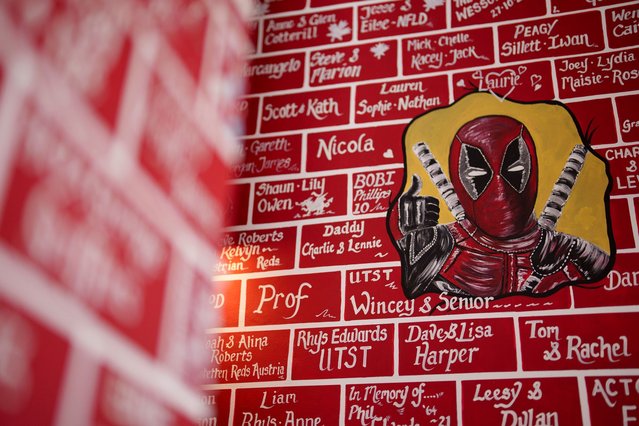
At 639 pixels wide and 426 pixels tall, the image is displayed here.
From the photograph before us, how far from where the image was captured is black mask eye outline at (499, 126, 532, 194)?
2607mm

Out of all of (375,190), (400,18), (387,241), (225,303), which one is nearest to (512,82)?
(400,18)

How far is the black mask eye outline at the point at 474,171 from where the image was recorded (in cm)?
264

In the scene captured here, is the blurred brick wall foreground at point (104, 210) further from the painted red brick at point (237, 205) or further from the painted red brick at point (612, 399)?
the painted red brick at point (237, 205)

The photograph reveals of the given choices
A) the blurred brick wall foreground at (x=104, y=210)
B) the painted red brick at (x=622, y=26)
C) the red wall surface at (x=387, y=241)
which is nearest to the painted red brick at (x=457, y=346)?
the red wall surface at (x=387, y=241)

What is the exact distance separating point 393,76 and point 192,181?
2093 mm

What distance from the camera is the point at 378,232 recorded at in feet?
8.87

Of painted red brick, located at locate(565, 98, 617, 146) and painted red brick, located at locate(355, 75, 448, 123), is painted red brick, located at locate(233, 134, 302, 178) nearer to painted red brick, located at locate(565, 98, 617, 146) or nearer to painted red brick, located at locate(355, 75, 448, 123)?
painted red brick, located at locate(355, 75, 448, 123)

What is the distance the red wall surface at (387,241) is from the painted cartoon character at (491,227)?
0.06 m

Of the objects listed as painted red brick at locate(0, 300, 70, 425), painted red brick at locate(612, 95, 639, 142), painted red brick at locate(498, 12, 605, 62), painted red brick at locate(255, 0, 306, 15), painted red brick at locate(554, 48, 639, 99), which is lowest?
painted red brick at locate(0, 300, 70, 425)

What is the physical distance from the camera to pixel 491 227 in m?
2.57

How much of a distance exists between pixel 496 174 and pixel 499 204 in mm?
128

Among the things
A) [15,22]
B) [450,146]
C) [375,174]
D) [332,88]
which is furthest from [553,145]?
[15,22]

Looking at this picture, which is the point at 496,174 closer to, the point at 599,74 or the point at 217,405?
the point at 599,74

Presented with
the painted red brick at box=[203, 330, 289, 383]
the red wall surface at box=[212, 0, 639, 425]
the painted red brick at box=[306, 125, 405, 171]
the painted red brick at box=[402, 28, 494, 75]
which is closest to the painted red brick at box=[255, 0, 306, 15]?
the red wall surface at box=[212, 0, 639, 425]
